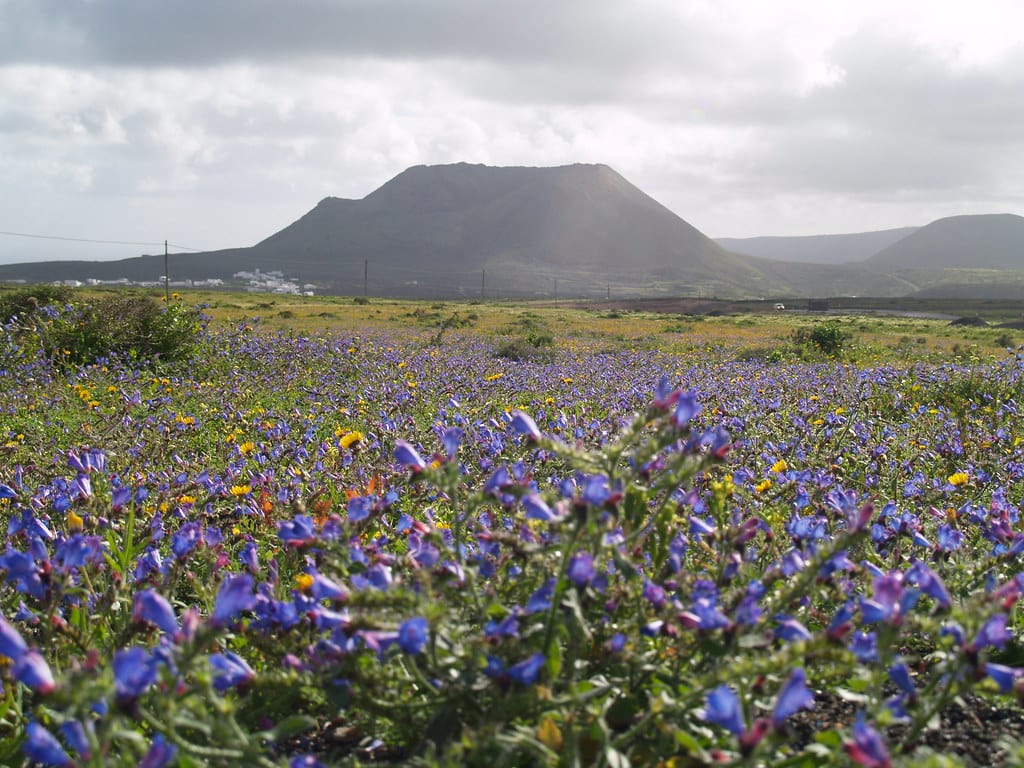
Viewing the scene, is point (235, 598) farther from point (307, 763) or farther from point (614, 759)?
point (614, 759)

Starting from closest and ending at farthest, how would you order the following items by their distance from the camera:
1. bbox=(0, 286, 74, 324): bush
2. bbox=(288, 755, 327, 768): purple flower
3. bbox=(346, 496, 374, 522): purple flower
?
1. bbox=(288, 755, 327, 768): purple flower
2. bbox=(346, 496, 374, 522): purple flower
3. bbox=(0, 286, 74, 324): bush

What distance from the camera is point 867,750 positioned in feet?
3.89

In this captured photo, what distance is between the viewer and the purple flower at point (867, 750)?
3.83ft

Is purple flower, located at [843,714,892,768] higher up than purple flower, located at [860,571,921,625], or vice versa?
purple flower, located at [860,571,921,625]

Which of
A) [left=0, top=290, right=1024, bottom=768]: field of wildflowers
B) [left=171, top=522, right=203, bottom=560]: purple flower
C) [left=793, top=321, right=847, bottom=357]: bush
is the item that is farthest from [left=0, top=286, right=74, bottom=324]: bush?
[left=793, top=321, right=847, bottom=357]: bush

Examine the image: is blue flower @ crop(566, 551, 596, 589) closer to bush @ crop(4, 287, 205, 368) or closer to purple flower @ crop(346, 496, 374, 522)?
purple flower @ crop(346, 496, 374, 522)

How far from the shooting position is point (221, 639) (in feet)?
6.89

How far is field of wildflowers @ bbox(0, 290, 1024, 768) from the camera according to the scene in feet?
4.58

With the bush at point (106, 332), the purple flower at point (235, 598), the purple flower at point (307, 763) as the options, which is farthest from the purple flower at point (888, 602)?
the bush at point (106, 332)

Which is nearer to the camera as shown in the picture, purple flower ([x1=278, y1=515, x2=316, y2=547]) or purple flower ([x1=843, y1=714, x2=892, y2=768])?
purple flower ([x1=843, y1=714, x2=892, y2=768])

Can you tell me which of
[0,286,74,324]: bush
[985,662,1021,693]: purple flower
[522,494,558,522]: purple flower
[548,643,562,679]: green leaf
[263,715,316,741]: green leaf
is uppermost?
[0,286,74,324]: bush

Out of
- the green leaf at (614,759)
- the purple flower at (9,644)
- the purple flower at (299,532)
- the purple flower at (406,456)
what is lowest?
the green leaf at (614,759)

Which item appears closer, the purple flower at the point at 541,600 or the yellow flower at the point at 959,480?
the purple flower at the point at 541,600

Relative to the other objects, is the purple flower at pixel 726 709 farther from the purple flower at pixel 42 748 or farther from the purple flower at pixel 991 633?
the purple flower at pixel 42 748
